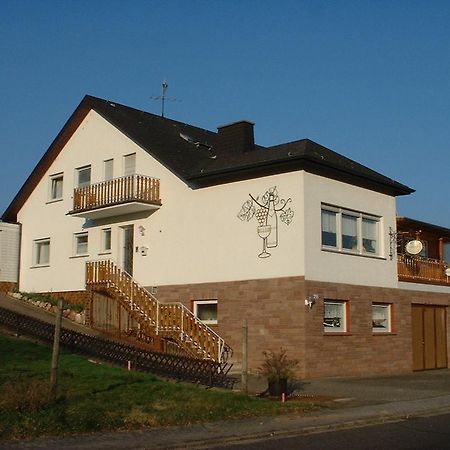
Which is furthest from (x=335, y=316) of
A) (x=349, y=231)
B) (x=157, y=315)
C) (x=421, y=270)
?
(x=421, y=270)

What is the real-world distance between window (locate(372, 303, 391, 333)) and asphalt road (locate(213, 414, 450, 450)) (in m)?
11.5

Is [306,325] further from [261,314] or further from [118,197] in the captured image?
[118,197]

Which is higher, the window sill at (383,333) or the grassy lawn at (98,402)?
the window sill at (383,333)

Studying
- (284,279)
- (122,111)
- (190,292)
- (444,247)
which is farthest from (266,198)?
(444,247)

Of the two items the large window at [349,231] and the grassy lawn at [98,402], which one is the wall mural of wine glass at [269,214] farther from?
the grassy lawn at [98,402]

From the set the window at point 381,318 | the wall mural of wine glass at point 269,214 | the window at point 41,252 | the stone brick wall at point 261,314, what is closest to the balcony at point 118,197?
the window at point 41,252

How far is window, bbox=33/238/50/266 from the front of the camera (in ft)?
101

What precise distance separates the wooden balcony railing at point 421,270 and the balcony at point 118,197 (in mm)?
9027

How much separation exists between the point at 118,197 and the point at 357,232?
Result: 28.1 ft

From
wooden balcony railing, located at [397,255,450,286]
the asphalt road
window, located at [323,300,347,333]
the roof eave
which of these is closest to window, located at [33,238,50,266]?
the roof eave

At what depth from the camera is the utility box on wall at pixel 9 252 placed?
30938 mm

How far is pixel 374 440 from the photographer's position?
10664 millimetres

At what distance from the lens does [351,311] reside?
22.6m

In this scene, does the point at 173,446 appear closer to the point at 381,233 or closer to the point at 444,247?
the point at 381,233
